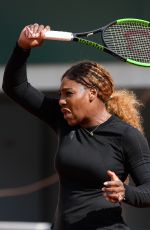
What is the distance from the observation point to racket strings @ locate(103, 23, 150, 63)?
314 centimetres

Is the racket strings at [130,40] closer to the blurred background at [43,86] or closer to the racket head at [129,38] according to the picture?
the racket head at [129,38]

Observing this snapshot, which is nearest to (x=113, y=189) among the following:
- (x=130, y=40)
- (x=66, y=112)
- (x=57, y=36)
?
(x=66, y=112)

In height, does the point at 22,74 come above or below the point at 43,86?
above

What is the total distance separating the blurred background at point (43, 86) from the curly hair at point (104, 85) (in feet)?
11.7

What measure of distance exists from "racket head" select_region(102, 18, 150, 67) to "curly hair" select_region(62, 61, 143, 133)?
0.27 metres

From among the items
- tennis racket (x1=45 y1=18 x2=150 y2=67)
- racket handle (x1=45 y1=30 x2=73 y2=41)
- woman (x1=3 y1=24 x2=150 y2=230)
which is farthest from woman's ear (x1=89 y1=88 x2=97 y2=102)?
tennis racket (x1=45 y1=18 x2=150 y2=67)

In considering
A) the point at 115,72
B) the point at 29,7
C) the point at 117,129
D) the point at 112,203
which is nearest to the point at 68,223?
the point at 112,203

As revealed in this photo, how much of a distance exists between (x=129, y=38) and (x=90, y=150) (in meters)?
0.81

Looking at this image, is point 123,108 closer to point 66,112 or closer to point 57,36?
→ point 66,112

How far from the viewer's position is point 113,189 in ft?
7.92

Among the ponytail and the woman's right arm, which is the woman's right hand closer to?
the woman's right arm

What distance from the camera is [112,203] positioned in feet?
8.72

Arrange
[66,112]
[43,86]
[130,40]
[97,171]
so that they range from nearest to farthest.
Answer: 1. [97,171]
2. [66,112]
3. [130,40]
4. [43,86]

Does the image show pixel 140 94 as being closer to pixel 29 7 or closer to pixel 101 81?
pixel 29 7
